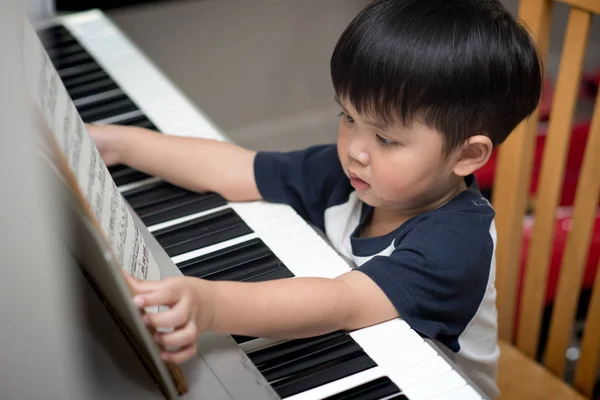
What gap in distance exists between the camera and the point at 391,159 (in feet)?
2.87

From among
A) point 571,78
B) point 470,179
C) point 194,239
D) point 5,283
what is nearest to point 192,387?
point 194,239

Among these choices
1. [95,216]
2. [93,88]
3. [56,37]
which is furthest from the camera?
[56,37]

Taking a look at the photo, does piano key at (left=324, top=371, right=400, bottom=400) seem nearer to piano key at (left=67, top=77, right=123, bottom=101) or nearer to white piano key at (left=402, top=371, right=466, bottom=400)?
white piano key at (left=402, top=371, right=466, bottom=400)

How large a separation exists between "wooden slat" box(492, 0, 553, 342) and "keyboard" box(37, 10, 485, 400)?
378 millimetres

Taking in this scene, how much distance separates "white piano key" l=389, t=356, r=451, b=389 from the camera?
2.46 ft

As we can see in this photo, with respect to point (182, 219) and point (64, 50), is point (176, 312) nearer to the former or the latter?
point (182, 219)

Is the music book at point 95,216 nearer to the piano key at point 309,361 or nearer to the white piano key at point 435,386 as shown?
the piano key at point 309,361

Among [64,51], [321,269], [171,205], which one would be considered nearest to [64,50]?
[64,51]

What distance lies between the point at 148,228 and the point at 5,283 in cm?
57

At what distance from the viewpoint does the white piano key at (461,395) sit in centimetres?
73

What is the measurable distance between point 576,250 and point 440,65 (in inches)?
17.6

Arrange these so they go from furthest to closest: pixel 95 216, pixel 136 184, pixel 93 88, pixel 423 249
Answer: pixel 93 88 → pixel 136 184 → pixel 423 249 → pixel 95 216

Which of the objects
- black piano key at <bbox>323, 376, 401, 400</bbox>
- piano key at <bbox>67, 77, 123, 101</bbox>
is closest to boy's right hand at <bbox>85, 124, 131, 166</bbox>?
piano key at <bbox>67, 77, 123, 101</bbox>

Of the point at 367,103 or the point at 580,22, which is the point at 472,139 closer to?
the point at 367,103
